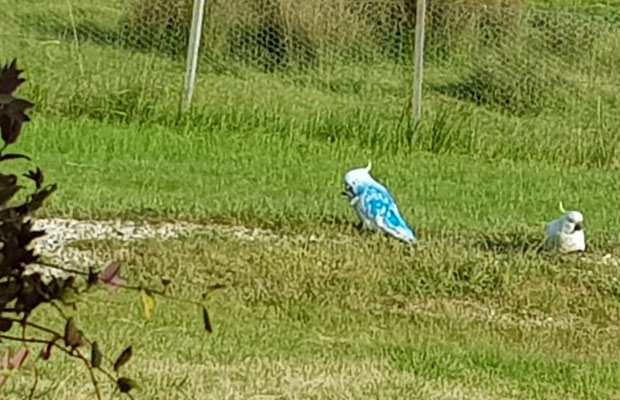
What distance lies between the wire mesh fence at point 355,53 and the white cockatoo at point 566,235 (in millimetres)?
4475

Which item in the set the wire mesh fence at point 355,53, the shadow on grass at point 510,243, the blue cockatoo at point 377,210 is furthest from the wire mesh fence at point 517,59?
the blue cockatoo at point 377,210

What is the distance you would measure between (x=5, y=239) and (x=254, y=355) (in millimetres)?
2877

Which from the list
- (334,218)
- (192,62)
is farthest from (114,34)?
(334,218)

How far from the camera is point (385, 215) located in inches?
281

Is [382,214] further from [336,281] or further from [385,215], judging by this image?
[336,281]

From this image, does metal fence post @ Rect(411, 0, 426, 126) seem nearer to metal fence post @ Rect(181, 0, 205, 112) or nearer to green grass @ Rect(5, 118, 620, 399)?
green grass @ Rect(5, 118, 620, 399)

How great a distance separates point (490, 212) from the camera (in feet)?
27.1

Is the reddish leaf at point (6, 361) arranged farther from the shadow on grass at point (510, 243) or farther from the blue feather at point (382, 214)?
the shadow on grass at point (510, 243)

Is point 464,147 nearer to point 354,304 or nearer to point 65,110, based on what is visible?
point 65,110

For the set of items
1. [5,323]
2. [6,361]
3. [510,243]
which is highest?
[5,323]

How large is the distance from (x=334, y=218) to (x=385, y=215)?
58 centimetres

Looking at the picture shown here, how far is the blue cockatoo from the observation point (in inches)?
280

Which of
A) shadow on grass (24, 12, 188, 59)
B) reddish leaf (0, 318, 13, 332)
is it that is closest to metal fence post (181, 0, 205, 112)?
shadow on grass (24, 12, 188, 59)

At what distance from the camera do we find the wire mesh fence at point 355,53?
39.9 feet
